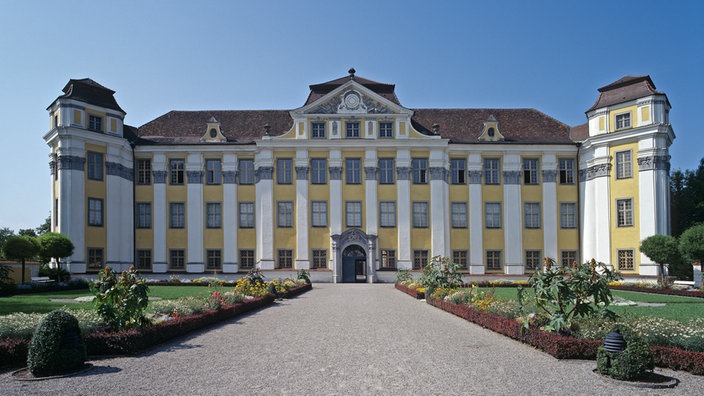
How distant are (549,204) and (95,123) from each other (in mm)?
35275

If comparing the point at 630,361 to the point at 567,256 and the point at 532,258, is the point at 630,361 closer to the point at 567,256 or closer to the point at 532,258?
the point at 532,258

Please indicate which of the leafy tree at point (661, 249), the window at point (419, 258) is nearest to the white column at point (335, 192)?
the window at point (419, 258)

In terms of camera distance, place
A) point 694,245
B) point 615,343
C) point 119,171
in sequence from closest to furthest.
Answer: point 615,343 → point 694,245 → point 119,171

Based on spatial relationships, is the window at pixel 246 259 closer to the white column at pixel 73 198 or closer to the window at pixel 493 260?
the white column at pixel 73 198

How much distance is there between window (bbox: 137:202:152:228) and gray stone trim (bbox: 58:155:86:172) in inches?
248

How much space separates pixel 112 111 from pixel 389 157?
21.4m

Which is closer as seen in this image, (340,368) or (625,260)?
(340,368)

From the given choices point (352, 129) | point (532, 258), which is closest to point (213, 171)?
point (352, 129)

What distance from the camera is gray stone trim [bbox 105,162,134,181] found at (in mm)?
47075

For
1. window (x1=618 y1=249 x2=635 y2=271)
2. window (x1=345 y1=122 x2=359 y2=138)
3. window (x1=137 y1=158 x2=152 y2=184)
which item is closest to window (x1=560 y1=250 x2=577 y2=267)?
window (x1=618 y1=249 x2=635 y2=271)

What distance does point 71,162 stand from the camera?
44.7 meters

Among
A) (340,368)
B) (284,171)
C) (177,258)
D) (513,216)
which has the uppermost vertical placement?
(284,171)

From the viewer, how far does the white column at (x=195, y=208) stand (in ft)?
164

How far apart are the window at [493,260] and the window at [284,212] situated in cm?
1585
